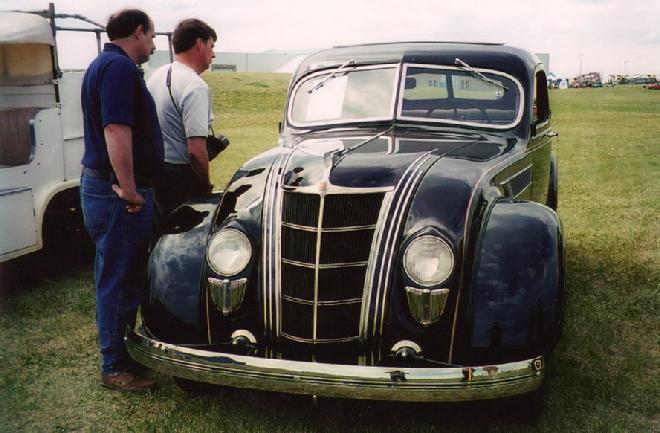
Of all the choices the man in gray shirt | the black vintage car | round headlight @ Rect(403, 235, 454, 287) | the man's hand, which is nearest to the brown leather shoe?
the black vintage car

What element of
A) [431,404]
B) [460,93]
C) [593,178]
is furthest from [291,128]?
[593,178]

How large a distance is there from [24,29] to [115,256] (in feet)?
9.30

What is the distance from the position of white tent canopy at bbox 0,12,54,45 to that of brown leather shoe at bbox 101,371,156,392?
10.1 feet

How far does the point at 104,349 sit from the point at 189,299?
0.86 m

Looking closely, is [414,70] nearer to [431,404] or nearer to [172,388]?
[431,404]

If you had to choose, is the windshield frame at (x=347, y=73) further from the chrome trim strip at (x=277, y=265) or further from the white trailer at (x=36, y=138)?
the white trailer at (x=36, y=138)

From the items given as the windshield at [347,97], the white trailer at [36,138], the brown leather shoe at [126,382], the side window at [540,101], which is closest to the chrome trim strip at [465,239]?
the windshield at [347,97]

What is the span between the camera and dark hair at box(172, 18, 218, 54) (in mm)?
4133

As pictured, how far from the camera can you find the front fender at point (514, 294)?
A: 9.44ft

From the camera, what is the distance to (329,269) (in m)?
3.03

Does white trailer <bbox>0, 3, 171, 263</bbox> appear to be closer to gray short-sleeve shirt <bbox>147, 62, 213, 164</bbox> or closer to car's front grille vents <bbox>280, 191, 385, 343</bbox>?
gray short-sleeve shirt <bbox>147, 62, 213, 164</bbox>

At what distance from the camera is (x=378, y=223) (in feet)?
10.0

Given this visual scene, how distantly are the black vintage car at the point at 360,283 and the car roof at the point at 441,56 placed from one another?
115cm

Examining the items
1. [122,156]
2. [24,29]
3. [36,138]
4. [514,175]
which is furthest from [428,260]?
[24,29]
